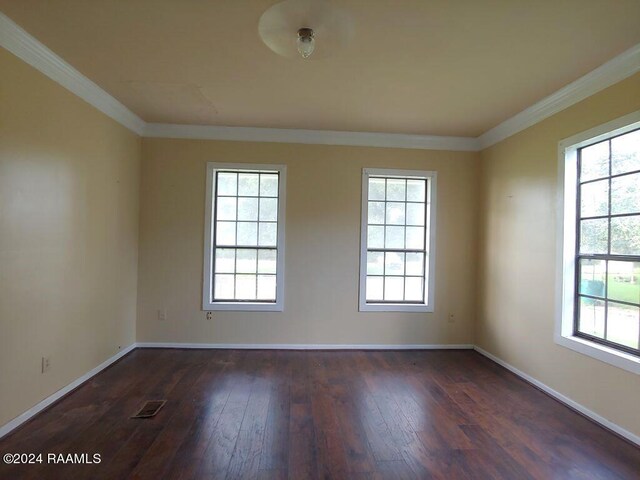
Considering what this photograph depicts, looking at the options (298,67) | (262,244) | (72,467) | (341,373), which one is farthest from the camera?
(262,244)

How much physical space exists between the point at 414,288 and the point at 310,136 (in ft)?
7.83

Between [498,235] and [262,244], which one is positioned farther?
[262,244]

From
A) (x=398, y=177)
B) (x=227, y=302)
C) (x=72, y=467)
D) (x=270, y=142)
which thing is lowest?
(x=72, y=467)

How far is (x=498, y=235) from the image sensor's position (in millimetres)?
3938

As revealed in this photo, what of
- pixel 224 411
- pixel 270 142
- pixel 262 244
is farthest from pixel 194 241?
pixel 224 411

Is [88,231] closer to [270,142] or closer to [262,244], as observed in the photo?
[262,244]

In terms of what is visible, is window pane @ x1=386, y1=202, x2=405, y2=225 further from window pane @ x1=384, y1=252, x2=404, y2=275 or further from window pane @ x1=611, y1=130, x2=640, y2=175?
window pane @ x1=611, y1=130, x2=640, y2=175

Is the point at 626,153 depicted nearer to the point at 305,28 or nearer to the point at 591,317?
the point at 591,317

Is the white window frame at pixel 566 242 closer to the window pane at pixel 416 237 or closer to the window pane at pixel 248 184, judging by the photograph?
the window pane at pixel 416 237

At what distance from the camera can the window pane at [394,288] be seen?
432 cm

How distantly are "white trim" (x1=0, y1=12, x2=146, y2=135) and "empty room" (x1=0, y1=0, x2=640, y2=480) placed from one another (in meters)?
0.02

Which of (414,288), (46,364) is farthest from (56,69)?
(414,288)

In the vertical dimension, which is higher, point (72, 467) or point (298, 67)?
point (298, 67)

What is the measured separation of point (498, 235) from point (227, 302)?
340 centimetres
